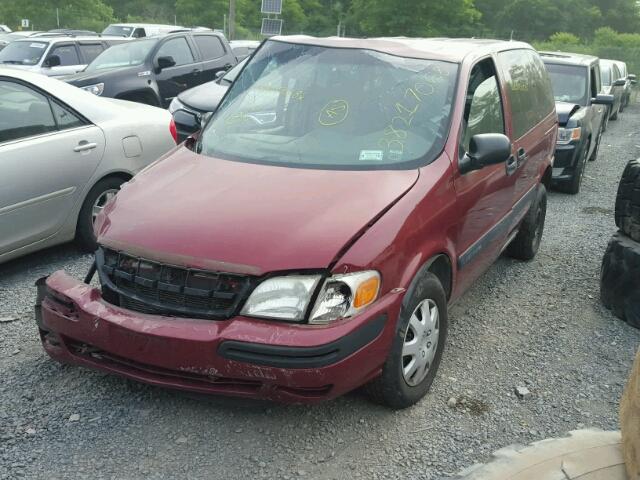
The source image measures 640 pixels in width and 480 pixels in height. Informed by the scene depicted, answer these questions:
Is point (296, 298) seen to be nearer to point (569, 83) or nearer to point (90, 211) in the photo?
point (90, 211)

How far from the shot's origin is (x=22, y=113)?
4.77 m

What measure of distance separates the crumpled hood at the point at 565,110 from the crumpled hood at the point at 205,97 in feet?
14.1

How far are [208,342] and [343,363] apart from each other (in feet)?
1.84

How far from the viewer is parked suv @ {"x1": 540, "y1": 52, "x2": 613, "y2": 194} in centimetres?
812

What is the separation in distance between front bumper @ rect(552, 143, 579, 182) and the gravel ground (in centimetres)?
412

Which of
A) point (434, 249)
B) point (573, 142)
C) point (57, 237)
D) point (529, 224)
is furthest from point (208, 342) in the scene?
point (573, 142)

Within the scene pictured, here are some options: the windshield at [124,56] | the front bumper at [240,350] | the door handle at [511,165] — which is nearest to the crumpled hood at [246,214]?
the front bumper at [240,350]

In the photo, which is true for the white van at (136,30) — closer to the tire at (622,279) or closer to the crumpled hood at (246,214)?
the tire at (622,279)

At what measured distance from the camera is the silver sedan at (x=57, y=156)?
454 centimetres

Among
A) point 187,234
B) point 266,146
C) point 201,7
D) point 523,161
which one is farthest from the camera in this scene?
point 201,7

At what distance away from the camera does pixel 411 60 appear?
12.7 feet

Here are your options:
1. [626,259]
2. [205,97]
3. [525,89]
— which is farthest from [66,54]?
[626,259]

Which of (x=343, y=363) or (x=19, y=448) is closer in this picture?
(x=343, y=363)

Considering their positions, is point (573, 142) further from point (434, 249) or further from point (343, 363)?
point (343, 363)
